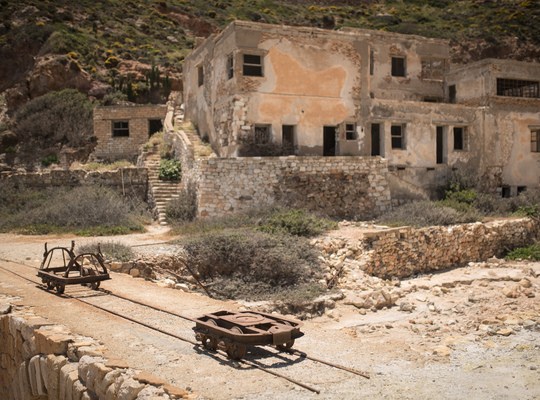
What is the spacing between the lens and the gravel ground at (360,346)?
6727 millimetres

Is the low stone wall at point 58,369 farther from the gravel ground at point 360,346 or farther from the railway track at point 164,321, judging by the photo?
the railway track at point 164,321

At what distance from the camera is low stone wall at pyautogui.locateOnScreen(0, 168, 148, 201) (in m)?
24.9

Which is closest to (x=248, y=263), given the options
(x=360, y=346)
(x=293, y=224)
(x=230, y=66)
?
(x=293, y=224)

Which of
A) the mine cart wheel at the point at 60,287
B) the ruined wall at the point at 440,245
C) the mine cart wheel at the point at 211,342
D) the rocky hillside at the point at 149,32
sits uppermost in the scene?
the rocky hillside at the point at 149,32

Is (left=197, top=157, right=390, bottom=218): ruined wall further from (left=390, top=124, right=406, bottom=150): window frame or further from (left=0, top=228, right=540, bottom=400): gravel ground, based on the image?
(left=0, top=228, right=540, bottom=400): gravel ground

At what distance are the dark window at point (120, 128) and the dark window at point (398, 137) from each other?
656 inches

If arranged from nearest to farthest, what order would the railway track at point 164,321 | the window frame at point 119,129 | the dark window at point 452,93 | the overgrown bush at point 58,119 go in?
the railway track at point 164,321 < the dark window at point 452,93 < the window frame at point 119,129 < the overgrown bush at point 58,119

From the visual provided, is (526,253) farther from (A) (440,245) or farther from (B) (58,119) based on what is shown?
(B) (58,119)

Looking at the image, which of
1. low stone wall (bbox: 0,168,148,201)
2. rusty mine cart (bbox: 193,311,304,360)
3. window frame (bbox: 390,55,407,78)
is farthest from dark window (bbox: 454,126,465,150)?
rusty mine cart (bbox: 193,311,304,360)

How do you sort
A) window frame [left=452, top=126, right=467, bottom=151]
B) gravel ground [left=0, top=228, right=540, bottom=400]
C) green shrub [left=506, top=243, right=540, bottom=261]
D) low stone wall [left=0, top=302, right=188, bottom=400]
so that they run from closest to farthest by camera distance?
low stone wall [left=0, top=302, right=188, bottom=400], gravel ground [left=0, top=228, right=540, bottom=400], green shrub [left=506, top=243, right=540, bottom=261], window frame [left=452, top=126, right=467, bottom=151]

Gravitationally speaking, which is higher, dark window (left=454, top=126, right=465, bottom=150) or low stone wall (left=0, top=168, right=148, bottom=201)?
dark window (left=454, top=126, right=465, bottom=150)

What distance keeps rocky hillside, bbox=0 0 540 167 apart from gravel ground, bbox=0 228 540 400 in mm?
28987

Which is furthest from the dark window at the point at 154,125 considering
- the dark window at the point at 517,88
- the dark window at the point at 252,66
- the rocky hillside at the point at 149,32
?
the dark window at the point at 517,88

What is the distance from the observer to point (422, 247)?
20.0 meters
